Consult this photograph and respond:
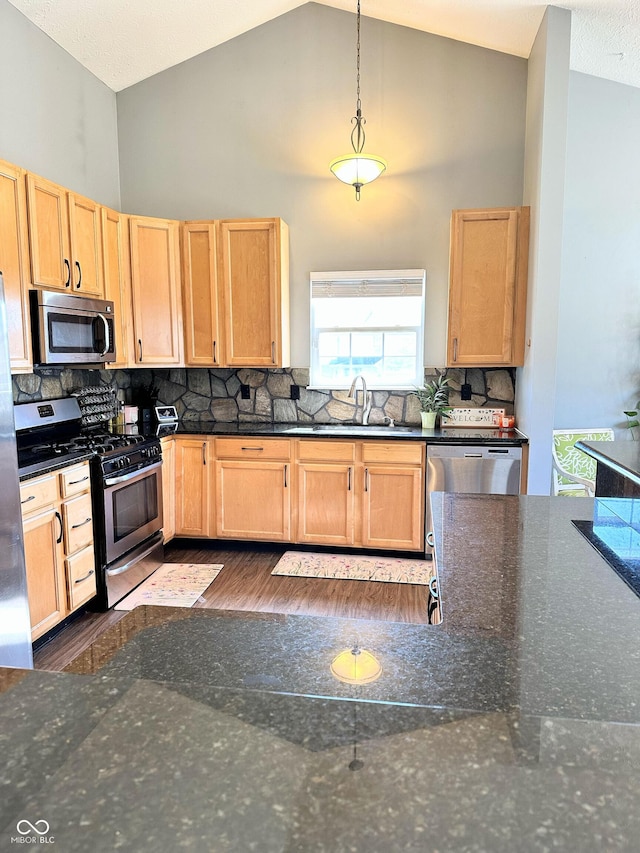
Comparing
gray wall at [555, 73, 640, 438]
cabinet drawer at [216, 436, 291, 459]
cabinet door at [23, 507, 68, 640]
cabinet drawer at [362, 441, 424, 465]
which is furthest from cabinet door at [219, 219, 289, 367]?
gray wall at [555, 73, 640, 438]

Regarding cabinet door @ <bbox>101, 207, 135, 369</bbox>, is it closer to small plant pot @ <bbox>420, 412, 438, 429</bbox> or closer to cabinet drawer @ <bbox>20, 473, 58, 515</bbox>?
cabinet drawer @ <bbox>20, 473, 58, 515</bbox>

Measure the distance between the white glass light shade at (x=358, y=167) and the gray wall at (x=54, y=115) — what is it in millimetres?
1919

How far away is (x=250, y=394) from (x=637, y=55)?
3.66 metres

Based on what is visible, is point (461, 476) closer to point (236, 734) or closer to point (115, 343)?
point (115, 343)

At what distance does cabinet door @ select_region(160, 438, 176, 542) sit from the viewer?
3.93m

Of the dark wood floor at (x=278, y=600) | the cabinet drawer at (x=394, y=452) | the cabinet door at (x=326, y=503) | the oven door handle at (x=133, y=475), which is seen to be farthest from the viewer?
the cabinet door at (x=326, y=503)

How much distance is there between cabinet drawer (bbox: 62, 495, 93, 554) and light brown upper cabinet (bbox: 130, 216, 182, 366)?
138 centimetres

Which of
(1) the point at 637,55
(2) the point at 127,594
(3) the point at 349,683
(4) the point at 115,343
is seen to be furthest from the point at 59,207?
(1) the point at 637,55

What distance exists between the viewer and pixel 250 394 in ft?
14.9

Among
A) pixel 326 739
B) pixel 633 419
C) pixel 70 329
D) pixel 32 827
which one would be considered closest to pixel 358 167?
pixel 70 329

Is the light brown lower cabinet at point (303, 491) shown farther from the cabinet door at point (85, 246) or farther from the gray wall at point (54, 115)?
the gray wall at point (54, 115)

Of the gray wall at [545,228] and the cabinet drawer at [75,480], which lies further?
the gray wall at [545,228]

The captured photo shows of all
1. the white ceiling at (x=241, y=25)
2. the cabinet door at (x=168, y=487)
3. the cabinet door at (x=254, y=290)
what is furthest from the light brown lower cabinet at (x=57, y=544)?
the white ceiling at (x=241, y=25)

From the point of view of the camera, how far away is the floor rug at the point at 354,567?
3.63 metres
